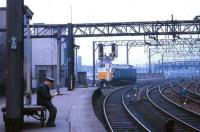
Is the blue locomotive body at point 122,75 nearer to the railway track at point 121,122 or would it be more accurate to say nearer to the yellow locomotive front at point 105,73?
the yellow locomotive front at point 105,73

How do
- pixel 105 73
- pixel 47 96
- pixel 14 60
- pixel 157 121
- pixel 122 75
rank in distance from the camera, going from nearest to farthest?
1. pixel 14 60
2. pixel 47 96
3. pixel 157 121
4. pixel 105 73
5. pixel 122 75

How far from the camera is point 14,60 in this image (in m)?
12.3

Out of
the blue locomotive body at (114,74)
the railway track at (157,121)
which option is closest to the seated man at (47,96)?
the railway track at (157,121)

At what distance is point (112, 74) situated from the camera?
205ft

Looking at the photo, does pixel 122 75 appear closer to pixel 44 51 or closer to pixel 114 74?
pixel 114 74

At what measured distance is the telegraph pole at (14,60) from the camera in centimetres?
1230

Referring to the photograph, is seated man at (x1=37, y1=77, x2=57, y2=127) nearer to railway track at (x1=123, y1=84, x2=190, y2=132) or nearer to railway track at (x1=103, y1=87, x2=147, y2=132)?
railway track at (x1=103, y1=87, x2=147, y2=132)

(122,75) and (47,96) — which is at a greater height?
(122,75)

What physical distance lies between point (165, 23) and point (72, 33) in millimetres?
8340

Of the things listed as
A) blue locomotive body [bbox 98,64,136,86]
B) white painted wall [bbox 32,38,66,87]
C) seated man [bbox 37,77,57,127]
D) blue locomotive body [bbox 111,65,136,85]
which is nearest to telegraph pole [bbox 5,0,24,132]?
seated man [bbox 37,77,57,127]

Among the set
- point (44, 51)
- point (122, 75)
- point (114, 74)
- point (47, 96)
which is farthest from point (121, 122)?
point (122, 75)

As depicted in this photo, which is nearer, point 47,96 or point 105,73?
point 47,96

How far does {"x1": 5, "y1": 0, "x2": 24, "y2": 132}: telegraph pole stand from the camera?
40.3 feet

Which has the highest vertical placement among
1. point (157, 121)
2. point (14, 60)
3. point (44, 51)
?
point (44, 51)
